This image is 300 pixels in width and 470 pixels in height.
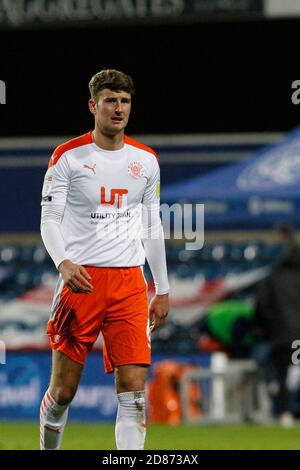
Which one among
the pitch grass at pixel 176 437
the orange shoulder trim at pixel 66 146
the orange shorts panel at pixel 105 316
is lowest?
the pitch grass at pixel 176 437

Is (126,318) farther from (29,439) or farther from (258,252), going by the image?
(258,252)

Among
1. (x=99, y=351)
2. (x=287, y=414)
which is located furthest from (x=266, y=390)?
(x=99, y=351)

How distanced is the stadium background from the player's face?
7.88m

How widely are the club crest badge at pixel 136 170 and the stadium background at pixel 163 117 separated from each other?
25.3 feet

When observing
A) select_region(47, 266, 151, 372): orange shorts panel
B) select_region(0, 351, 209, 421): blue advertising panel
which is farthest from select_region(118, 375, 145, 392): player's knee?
select_region(0, 351, 209, 421): blue advertising panel

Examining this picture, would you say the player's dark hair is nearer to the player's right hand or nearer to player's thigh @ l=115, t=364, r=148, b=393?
the player's right hand

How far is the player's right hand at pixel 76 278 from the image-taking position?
271 inches

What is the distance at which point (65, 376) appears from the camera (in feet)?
23.9

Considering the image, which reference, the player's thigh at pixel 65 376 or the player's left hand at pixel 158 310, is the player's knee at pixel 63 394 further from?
the player's left hand at pixel 158 310

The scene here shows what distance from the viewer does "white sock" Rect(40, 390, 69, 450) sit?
24.2 ft

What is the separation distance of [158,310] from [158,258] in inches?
11.6

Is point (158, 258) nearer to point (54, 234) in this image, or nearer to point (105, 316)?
point (105, 316)

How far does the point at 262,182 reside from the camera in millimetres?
13484

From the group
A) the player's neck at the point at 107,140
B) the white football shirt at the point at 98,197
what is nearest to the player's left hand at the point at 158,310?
the white football shirt at the point at 98,197
